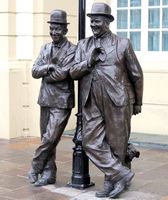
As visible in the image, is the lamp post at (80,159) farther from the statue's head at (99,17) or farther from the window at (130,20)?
the window at (130,20)

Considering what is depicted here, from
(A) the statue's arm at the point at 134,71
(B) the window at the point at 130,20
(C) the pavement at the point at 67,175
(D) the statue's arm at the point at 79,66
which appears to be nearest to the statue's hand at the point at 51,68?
(D) the statue's arm at the point at 79,66

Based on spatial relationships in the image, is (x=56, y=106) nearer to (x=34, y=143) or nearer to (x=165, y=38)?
(x=34, y=143)

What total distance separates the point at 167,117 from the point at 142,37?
1.79 metres

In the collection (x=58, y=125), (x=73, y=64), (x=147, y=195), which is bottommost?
(x=147, y=195)

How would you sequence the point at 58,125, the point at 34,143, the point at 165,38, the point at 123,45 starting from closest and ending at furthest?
the point at 123,45 < the point at 58,125 < the point at 34,143 < the point at 165,38

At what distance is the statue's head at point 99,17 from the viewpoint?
686 centimetres

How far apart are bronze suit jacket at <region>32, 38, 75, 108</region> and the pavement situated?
1084 mm

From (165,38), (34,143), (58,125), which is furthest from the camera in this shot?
(165,38)

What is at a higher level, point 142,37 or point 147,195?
point 142,37

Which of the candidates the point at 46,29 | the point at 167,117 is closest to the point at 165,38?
the point at 167,117

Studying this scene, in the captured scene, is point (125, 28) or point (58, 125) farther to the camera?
point (125, 28)

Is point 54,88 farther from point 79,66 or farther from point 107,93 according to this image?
point 107,93

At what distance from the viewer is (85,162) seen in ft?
24.3

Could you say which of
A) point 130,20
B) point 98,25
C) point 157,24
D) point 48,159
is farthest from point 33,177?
point 130,20
